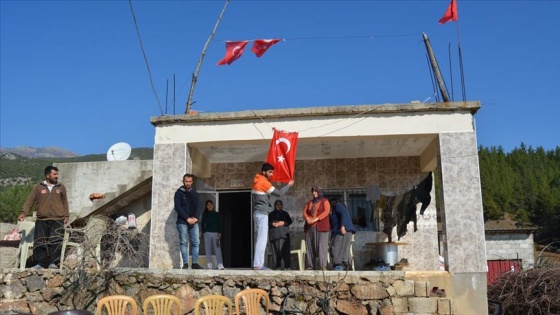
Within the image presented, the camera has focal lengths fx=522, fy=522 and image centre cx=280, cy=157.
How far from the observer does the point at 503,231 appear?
27.9 meters

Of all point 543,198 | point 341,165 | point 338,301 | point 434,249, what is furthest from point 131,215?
point 543,198

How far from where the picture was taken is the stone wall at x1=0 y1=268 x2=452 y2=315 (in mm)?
8297

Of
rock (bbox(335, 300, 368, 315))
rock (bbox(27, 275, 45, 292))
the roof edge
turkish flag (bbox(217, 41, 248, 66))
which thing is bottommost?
rock (bbox(335, 300, 368, 315))

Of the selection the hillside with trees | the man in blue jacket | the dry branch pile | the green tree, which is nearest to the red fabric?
the man in blue jacket

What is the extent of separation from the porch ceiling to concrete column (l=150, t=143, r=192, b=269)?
432 millimetres

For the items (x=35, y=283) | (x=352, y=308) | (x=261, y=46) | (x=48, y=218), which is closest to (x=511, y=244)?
(x=261, y=46)

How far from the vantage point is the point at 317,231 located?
9.24 metres

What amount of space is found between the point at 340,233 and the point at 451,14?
5.24 metres

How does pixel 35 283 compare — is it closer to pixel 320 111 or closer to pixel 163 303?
pixel 163 303

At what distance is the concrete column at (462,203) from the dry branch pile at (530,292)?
6.05 ft

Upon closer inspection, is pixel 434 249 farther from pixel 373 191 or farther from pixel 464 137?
pixel 464 137

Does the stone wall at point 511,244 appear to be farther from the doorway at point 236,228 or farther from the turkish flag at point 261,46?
the turkish flag at point 261,46

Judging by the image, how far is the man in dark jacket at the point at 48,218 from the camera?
9.28m

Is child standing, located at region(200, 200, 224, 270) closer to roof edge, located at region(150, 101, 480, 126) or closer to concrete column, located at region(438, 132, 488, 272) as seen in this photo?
roof edge, located at region(150, 101, 480, 126)
